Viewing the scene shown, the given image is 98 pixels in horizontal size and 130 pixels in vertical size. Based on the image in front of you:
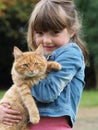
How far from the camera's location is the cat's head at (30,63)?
3.72m

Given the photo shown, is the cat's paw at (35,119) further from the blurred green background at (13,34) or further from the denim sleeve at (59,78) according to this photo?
the blurred green background at (13,34)

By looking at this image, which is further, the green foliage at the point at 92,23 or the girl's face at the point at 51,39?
the green foliage at the point at 92,23

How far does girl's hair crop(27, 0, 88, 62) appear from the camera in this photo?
395 centimetres

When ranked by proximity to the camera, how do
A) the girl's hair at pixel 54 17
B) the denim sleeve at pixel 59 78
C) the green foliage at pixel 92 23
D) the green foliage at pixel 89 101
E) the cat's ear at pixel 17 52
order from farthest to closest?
the green foliage at pixel 92 23 → the green foliage at pixel 89 101 → the girl's hair at pixel 54 17 → the cat's ear at pixel 17 52 → the denim sleeve at pixel 59 78

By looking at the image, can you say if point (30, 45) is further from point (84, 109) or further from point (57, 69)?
point (84, 109)

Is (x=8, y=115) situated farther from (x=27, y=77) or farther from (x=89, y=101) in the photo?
(x=89, y=101)

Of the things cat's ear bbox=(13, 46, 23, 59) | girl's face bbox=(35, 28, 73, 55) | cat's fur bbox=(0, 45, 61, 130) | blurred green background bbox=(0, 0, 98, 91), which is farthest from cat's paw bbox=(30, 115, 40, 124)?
blurred green background bbox=(0, 0, 98, 91)

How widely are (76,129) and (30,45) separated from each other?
6.81 metres

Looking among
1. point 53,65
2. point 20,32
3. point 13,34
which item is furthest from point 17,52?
point 20,32

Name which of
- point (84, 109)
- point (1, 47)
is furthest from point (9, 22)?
point (84, 109)

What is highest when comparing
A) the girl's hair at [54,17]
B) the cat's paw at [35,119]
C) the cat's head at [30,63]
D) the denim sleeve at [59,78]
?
the girl's hair at [54,17]

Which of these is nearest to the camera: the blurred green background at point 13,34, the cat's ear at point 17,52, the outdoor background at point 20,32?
the cat's ear at point 17,52

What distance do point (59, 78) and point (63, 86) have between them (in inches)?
2.5

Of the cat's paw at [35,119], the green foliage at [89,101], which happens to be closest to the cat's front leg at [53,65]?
the cat's paw at [35,119]
